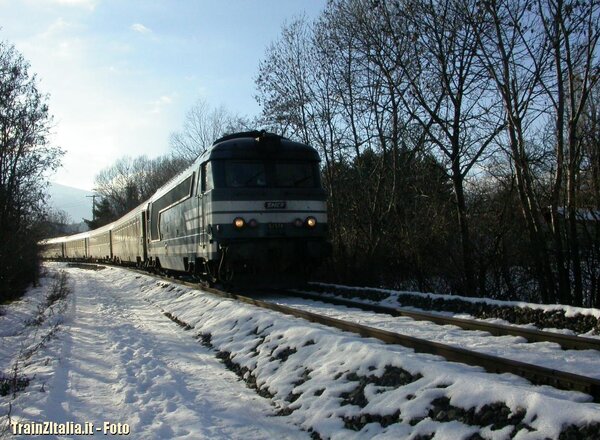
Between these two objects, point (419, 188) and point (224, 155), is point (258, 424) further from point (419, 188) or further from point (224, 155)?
point (419, 188)

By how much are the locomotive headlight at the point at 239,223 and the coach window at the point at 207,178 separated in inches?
37.6

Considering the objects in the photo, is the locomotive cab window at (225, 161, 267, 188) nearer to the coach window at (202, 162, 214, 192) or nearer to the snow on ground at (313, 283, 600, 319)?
the coach window at (202, 162, 214, 192)

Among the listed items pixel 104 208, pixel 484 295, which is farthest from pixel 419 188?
pixel 104 208

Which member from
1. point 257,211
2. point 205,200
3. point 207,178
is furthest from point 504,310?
point 207,178

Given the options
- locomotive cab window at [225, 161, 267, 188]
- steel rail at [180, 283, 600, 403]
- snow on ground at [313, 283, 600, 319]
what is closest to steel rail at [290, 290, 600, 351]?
snow on ground at [313, 283, 600, 319]

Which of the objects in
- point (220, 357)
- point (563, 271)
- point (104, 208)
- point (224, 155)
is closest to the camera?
point (220, 357)

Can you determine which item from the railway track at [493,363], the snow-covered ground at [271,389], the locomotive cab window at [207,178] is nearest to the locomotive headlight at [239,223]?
the locomotive cab window at [207,178]

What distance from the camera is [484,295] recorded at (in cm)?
1316

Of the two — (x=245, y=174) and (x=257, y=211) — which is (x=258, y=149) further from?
(x=257, y=211)

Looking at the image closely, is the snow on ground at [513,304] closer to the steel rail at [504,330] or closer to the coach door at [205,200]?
the steel rail at [504,330]

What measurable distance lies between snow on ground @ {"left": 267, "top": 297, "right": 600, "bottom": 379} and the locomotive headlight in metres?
3.36

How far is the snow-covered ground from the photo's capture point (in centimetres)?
360

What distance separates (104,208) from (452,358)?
92.6 meters

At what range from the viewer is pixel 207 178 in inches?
512
